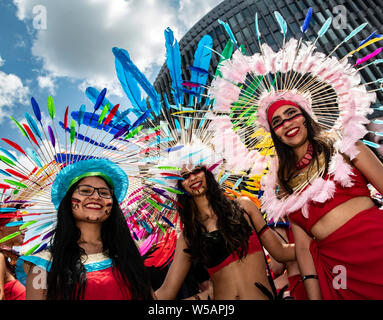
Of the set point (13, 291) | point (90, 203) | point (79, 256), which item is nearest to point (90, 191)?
point (90, 203)

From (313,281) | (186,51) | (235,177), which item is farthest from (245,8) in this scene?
(313,281)

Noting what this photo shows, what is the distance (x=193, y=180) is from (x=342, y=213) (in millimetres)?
1219

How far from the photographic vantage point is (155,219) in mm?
2531

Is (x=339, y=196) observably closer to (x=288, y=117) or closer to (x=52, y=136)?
(x=288, y=117)

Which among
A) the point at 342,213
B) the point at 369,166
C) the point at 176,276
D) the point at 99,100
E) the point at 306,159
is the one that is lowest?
the point at 176,276

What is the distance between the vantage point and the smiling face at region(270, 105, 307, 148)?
177 centimetres

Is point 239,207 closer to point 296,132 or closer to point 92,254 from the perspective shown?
point 296,132

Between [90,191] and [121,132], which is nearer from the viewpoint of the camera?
[90,191]

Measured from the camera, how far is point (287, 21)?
2181cm

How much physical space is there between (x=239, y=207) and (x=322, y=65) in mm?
1363

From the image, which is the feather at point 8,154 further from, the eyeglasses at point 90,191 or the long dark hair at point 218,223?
the long dark hair at point 218,223

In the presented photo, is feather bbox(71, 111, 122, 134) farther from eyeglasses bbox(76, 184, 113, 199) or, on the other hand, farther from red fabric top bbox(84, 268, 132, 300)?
red fabric top bbox(84, 268, 132, 300)

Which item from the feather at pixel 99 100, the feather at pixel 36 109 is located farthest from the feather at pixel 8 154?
the feather at pixel 99 100

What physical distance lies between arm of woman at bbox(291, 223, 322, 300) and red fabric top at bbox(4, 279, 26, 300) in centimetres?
263
